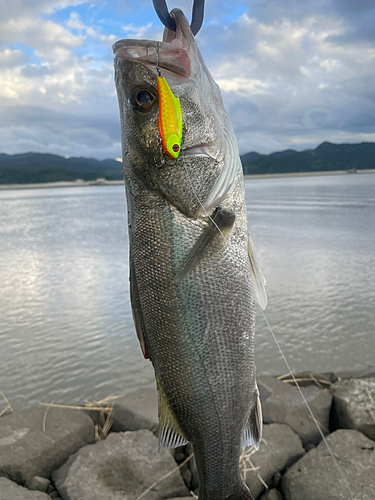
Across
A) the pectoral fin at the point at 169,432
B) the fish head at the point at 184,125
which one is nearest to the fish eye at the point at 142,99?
the fish head at the point at 184,125

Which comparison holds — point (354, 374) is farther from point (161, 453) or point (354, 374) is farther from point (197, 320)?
point (197, 320)

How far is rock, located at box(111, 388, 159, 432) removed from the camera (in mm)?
3033

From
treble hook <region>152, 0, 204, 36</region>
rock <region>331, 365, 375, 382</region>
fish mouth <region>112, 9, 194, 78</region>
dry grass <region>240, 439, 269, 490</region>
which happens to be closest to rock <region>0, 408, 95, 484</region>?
dry grass <region>240, 439, 269, 490</region>

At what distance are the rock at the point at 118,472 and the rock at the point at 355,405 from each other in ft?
4.39

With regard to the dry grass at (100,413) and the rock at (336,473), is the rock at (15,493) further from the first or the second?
the rock at (336,473)

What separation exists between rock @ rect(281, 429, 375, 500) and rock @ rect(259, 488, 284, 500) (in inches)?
1.8

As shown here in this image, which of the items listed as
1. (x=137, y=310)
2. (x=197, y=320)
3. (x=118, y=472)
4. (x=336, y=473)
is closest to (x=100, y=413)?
(x=118, y=472)

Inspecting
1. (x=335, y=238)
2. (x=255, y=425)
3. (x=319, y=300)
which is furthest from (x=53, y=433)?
(x=335, y=238)

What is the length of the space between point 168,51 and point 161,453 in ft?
8.31

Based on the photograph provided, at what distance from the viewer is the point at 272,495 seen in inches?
96.3

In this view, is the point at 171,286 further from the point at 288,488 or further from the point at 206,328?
the point at 288,488

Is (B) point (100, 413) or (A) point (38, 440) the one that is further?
(B) point (100, 413)

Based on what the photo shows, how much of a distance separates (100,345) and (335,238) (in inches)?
286

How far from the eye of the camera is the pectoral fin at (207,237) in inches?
54.6
